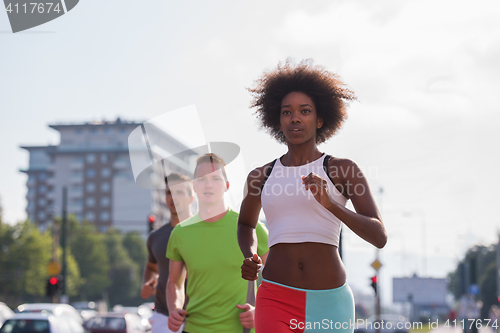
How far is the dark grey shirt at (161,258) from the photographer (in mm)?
6598

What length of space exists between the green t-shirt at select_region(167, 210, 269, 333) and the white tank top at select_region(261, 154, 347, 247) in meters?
1.14

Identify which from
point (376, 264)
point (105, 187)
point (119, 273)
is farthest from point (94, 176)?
point (376, 264)

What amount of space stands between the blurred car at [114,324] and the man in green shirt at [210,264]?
66.0ft

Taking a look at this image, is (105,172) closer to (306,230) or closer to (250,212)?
(250,212)

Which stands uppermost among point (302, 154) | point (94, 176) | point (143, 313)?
point (94, 176)

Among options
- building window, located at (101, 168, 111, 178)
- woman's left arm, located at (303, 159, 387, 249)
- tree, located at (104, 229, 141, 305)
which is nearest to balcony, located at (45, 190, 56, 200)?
building window, located at (101, 168, 111, 178)

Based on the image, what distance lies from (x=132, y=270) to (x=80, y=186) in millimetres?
32320

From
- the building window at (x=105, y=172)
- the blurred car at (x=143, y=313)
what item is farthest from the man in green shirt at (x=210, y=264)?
the building window at (x=105, y=172)

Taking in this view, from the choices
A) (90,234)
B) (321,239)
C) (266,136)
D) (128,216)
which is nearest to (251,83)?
(266,136)

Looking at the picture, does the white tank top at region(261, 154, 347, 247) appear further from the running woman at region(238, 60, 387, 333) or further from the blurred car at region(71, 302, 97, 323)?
the blurred car at region(71, 302, 97, 323)

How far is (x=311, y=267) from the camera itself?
11.8 ft

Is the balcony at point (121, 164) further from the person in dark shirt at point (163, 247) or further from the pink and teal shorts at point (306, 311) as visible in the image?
the pink and teal shorts at point (306, 311)

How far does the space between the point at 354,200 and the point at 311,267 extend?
0.45 metres

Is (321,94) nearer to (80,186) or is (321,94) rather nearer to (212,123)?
(212,123)
